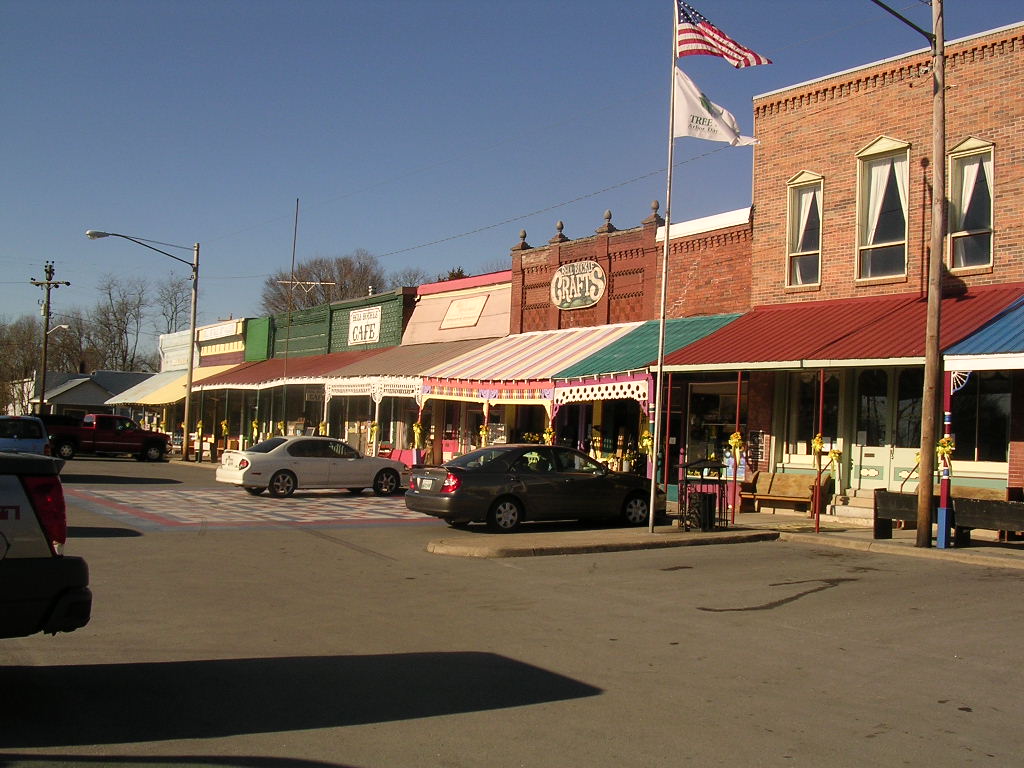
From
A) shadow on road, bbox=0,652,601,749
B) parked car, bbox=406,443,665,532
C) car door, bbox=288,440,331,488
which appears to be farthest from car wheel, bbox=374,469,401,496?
shadow on road, bbox=0,652,601,749

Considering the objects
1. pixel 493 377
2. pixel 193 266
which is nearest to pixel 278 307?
pixel 193 266

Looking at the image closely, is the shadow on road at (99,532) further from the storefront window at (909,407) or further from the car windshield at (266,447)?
the storefront window at (909,407)

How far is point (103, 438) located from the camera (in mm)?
41281

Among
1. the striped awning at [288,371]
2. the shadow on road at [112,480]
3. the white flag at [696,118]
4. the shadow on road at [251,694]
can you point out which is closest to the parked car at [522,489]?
the white flag at [696,118]

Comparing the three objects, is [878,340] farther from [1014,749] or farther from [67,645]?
[67,645]

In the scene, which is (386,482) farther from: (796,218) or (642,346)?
(796,218)

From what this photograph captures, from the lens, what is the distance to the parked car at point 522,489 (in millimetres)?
16203

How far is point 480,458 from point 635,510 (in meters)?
3.27

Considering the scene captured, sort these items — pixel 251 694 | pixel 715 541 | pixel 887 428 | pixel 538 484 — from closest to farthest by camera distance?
pixel 251 694
pixel 715 541
pixel 538 484
pixel 887 428

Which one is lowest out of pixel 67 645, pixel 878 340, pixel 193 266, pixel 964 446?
pixel 67 645

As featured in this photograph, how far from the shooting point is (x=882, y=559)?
46.8ft

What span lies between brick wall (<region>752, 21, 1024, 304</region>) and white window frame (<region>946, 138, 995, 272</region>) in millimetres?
144

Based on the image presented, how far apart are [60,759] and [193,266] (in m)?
37.2

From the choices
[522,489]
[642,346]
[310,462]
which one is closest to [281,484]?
[310,462]
